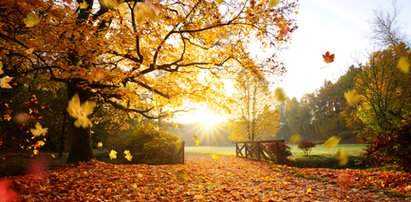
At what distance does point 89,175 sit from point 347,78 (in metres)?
53.9

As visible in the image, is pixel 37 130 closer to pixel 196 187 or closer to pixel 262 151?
pixel 196 187

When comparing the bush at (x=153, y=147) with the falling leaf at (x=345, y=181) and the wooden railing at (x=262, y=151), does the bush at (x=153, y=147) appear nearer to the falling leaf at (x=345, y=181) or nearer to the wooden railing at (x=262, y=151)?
the wooden railing at (x=262, y=151)

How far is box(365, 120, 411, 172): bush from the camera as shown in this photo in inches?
335

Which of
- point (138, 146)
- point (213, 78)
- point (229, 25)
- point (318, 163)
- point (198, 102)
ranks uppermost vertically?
point (229, 25)

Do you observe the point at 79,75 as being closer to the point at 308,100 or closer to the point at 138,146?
the point at 138,146

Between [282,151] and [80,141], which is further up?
[80,141]

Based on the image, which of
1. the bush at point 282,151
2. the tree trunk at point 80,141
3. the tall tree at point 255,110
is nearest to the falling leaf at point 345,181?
the bush at point 282,151

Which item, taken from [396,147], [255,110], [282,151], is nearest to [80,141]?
[396,147]

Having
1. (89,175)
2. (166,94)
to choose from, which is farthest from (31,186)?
(166,94)

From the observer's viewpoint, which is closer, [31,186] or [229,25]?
[31,186]

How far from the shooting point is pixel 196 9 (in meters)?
8.97

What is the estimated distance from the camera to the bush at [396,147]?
335 inches

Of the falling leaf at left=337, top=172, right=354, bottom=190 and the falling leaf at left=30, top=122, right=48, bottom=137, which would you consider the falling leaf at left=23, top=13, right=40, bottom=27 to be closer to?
the falling leaf at left=30, top=122, right=48, bottom=137

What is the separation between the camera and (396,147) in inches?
355
